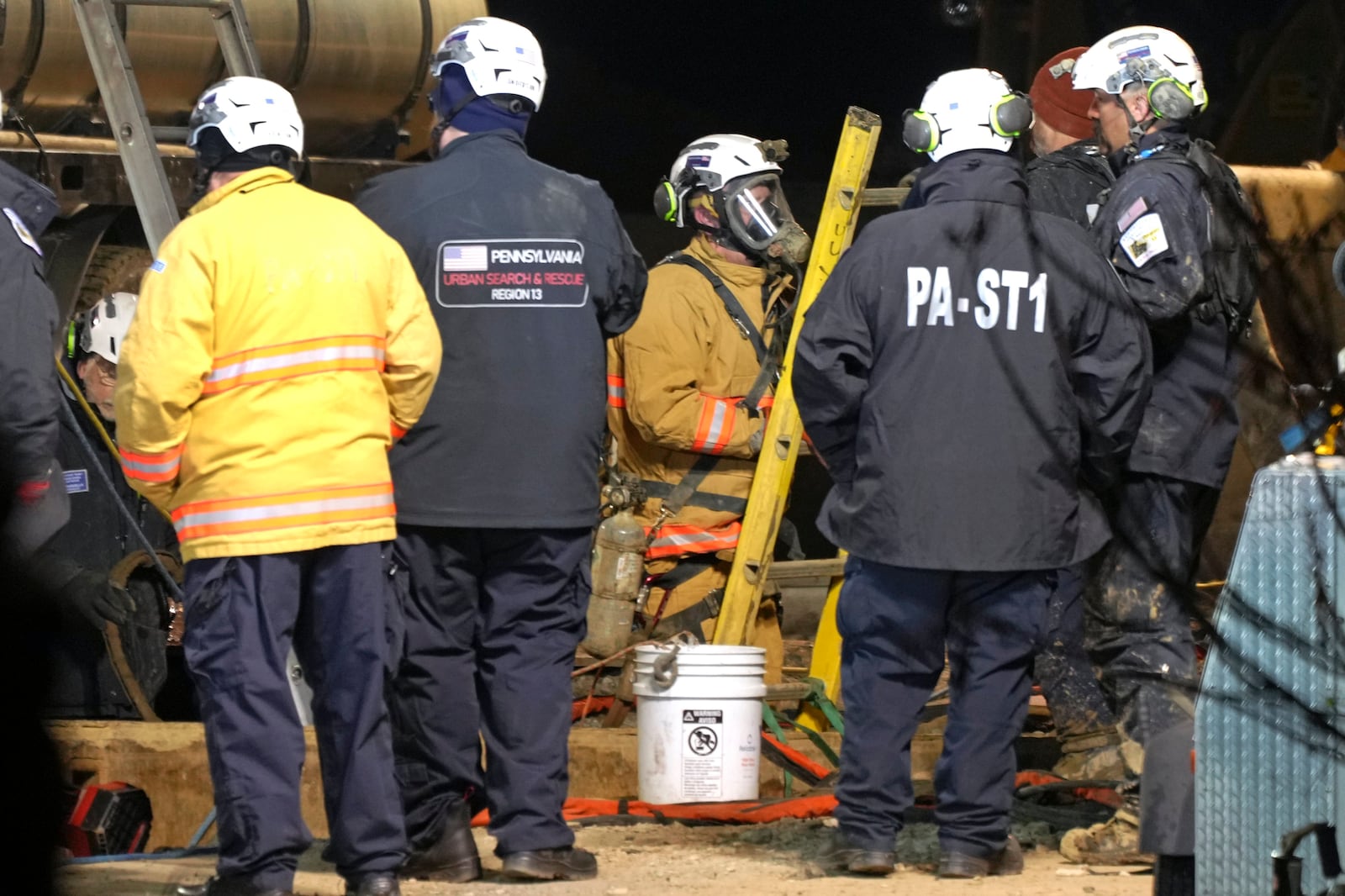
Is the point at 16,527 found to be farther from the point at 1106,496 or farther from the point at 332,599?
the point at 1106,496

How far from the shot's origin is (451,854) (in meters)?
5.43

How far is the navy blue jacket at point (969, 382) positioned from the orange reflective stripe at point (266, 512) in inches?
51.9

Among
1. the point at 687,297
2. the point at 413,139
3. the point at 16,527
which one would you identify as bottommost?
the point at 16,527

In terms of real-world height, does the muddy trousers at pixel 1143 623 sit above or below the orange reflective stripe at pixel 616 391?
below

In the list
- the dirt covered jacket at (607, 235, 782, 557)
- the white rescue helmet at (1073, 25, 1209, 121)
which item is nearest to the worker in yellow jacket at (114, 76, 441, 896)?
the dirt covered jacket at (607, 235, 782, 557)

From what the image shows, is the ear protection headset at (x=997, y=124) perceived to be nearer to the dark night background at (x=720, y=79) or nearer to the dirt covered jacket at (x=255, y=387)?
the dirt covered jacket at (x=255, y=387)

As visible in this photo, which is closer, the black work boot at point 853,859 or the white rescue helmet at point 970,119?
A: the black work boot at point 853,859

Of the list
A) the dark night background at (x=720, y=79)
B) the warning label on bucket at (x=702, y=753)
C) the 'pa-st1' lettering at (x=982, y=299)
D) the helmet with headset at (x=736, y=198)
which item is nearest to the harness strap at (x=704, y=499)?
the helmet with headset at (x=736, y=198)

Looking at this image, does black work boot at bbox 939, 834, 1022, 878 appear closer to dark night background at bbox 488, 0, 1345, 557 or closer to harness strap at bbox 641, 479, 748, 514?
harness strap at bbox 641, 479, 748, 514

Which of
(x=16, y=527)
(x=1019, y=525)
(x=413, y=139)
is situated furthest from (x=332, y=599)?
(x=413, y=139)

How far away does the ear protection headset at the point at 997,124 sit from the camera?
5.66m

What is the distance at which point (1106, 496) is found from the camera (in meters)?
5.81

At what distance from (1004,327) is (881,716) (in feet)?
3.40

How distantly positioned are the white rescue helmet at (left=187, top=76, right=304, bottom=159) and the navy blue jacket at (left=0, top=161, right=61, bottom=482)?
60 cm
